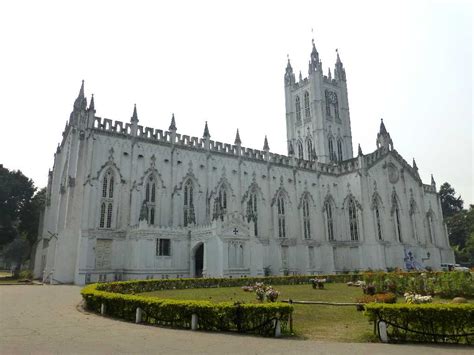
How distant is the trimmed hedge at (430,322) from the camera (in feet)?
35.1

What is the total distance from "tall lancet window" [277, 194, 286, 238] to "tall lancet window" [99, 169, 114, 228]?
20.8 meters

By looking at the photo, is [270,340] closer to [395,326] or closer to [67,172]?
[395,326]

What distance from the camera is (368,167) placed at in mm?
51781

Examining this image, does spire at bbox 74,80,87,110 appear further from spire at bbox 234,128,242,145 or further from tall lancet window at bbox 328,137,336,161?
tall lancet window at bbox 328,137,336,161

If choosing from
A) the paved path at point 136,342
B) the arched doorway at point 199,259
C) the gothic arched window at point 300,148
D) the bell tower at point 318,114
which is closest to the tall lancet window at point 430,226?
the bell tower at point 318,114

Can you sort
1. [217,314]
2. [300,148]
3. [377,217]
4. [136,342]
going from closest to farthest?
[136,342], [217,314], [377,217], [300,148]

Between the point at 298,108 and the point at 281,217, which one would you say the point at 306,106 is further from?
the point at 281,217

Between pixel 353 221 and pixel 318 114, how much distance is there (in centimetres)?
2523

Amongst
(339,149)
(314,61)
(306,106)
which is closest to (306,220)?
(339,149)

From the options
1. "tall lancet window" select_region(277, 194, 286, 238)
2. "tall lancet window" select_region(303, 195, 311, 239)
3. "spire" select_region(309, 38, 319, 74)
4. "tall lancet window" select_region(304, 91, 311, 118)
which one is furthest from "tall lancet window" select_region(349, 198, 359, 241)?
"spire" select_region(309, 38, 319, 74)

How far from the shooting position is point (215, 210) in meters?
37.7

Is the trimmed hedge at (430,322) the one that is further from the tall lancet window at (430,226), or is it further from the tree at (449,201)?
the tree at (449,201)

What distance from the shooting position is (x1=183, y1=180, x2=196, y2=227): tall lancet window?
38444 mm

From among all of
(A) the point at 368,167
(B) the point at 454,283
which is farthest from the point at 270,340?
(A) the point at 368,167
